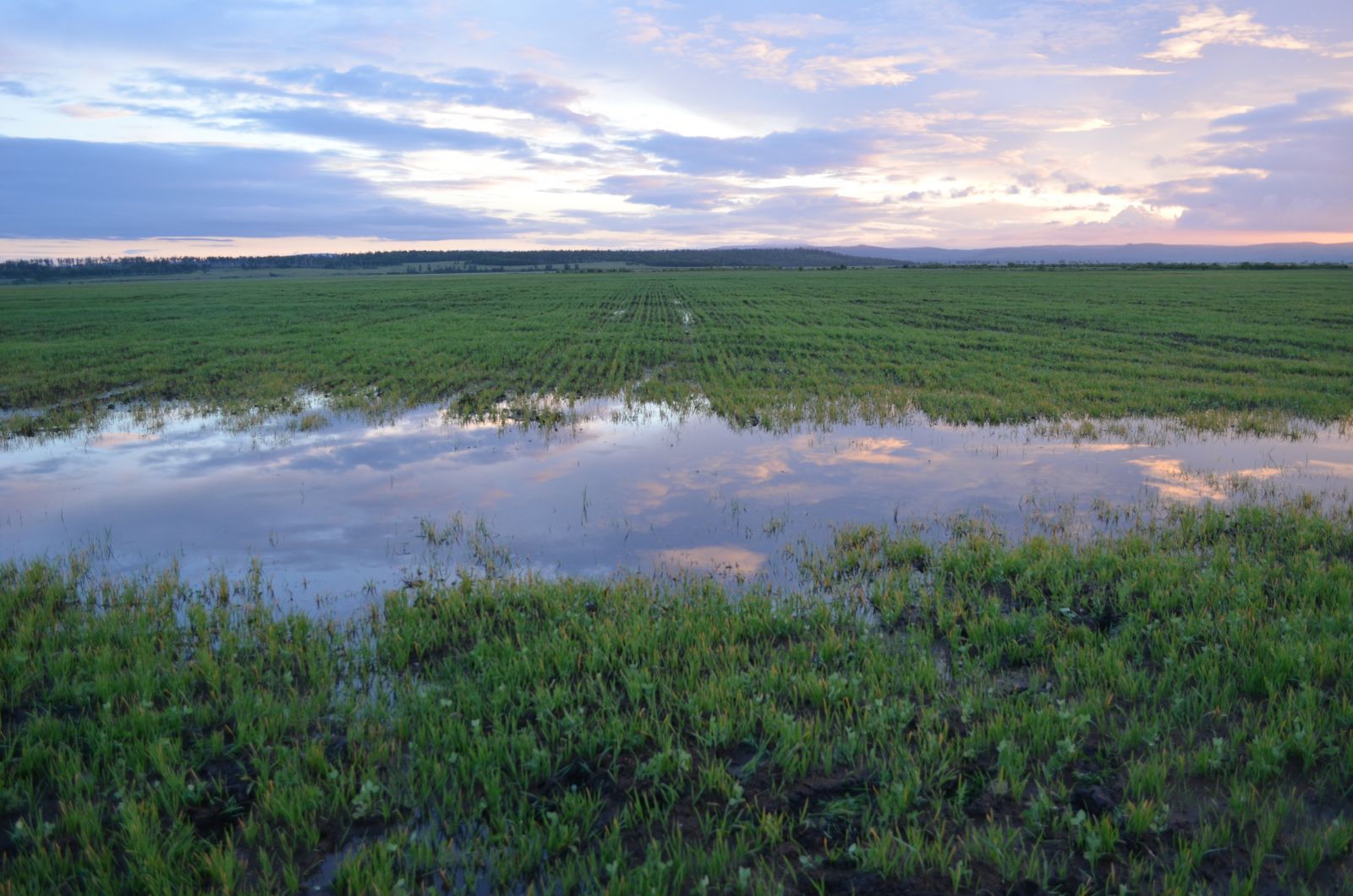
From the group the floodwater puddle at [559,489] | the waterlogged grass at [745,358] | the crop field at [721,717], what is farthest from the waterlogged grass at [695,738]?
the waterlogged grass at [745,358]

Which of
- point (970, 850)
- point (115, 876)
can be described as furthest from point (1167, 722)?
point (115, 876)

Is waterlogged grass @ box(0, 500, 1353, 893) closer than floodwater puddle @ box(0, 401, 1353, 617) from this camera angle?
Yes

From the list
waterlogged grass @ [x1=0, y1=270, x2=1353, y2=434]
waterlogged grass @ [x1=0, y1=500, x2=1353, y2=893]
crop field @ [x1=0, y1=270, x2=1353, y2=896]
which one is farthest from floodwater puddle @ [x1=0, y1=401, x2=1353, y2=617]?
waterlogged grass @ [x1=0, y1=270, x2=1353, y2=434]

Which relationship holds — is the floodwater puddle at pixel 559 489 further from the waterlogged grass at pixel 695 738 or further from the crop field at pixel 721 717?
the waterlogged grass at pixel 695 738

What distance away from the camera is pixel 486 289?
67.2 metres

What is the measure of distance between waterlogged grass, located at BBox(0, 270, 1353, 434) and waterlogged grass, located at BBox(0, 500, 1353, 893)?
8.33 metres

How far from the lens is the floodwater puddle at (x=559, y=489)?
25.1 ft

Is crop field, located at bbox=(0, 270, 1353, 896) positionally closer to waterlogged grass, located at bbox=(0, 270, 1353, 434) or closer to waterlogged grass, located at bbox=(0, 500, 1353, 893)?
waterlogged grass, located at bbox=(0, 500, 1353, 893)

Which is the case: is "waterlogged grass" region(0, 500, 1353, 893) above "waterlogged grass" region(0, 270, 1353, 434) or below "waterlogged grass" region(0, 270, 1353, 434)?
below

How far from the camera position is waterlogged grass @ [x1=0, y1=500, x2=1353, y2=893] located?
11.5ft

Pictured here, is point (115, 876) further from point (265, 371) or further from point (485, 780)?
point (265, 371)

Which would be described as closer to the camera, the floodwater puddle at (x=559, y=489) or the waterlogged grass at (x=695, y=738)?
the waterlogged grass at (x=695, y=738)

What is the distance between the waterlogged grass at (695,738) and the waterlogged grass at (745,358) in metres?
8.33

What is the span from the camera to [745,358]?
72.7 feet
